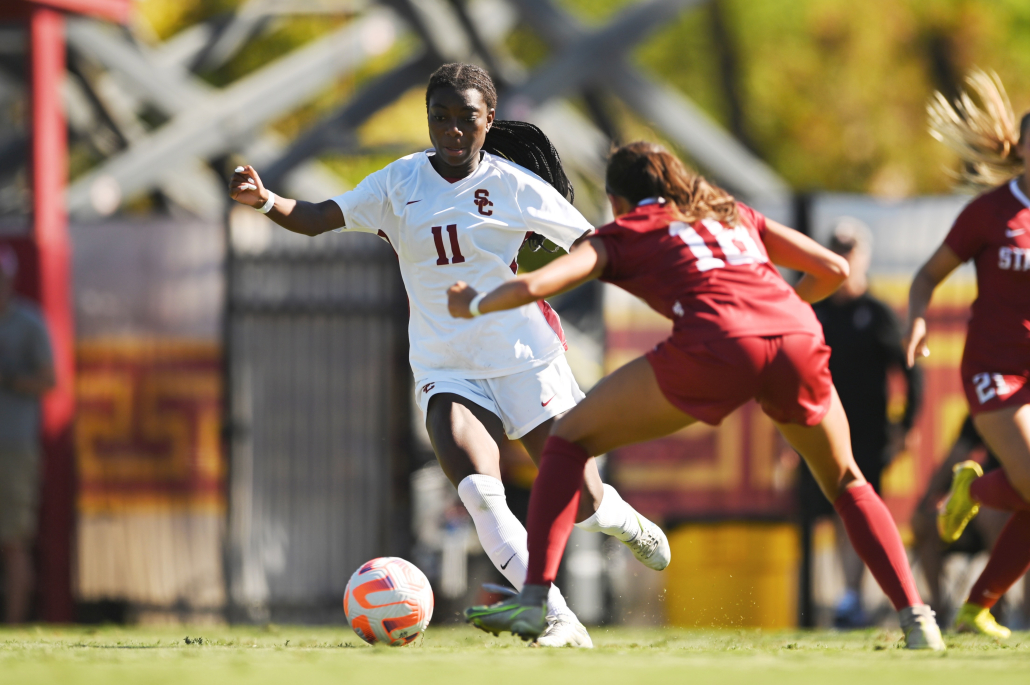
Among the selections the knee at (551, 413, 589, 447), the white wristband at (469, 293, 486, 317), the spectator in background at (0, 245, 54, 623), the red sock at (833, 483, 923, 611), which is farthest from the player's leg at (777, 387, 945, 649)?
the spectator in background at (0, 245, 54, 623)

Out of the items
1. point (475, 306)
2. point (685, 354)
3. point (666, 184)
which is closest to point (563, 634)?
point (685, 354)

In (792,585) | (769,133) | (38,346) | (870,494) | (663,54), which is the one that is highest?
(663,54)

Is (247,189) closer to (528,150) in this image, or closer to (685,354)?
(528,150)

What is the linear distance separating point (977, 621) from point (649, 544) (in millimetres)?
1733

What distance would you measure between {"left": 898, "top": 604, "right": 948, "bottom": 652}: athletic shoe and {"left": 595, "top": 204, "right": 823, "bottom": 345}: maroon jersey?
1089mm

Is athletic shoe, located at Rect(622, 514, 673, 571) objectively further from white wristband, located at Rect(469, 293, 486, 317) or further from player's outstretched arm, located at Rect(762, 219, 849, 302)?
white wristband, located at Rect(469, 293, 486, 317)

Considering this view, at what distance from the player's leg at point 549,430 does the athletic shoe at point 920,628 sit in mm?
1098

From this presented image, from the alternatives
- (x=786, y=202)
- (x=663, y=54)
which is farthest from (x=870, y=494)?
(x=663, y=54)

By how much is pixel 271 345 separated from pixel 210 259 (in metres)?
0.82

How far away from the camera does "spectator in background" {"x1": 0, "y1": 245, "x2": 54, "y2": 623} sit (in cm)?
973

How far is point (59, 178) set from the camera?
10938 mm

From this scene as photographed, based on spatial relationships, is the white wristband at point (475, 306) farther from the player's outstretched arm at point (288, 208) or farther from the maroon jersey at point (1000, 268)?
the maroon jersey at point (1000, 268)

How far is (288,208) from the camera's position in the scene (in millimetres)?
5562

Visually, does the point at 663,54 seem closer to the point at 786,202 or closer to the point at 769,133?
the point at 769,133
